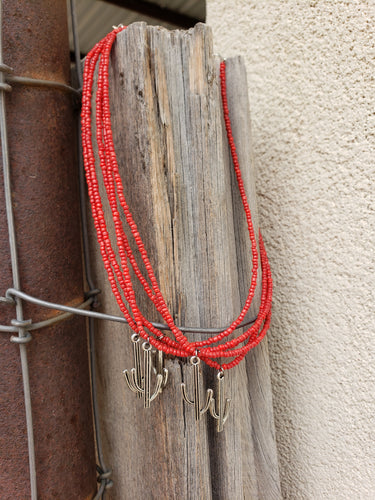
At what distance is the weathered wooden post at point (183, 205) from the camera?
0.53 m

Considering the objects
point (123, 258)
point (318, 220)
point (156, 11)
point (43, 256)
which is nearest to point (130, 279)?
point (123, 258)

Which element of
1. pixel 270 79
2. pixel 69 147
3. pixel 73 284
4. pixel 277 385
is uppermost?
pixel 270 79

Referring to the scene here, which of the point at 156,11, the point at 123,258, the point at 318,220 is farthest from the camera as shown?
the point at 156,11

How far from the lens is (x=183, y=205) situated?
1.80ft

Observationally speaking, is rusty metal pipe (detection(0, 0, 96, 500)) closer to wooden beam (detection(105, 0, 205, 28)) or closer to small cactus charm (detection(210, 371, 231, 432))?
small cactus charm (detection(210, 371, 231, 432))

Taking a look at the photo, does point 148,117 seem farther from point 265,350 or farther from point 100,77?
point 265,350

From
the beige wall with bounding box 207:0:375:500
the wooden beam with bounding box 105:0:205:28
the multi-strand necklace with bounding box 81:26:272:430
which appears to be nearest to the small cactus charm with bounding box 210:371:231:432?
the multi-strand necklace with bounding box 81:26:272:430

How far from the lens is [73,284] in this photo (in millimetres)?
615

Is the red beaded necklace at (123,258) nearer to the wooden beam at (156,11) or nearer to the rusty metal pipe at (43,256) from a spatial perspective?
the rusty metal pipe at (43,256)

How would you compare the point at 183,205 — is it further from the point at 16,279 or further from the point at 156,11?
the point at 156,11

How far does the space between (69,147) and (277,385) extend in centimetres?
57

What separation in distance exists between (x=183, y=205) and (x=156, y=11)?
2565 mm

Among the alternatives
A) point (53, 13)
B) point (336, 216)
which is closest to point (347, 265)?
point (336, 216)

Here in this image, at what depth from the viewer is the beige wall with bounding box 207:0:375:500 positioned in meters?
0.57
